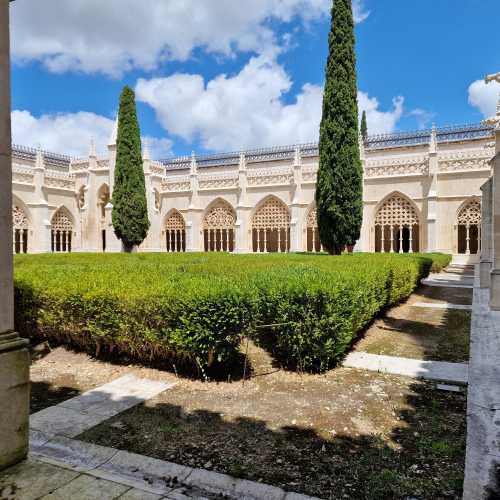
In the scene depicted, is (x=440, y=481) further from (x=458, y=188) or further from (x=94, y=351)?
(x=458, y=188)

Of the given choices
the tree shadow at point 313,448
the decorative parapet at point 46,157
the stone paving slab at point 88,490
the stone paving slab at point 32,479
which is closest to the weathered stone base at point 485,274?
the tree shadow at point 313,448

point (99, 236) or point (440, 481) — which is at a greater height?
point (99, 236)

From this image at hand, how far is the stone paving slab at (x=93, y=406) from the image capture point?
385 centimetres

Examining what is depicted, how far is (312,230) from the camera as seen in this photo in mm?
30875

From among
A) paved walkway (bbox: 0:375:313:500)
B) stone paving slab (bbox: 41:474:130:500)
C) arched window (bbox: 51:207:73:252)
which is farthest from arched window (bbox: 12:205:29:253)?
stone paving slab (bbox: 41:474:130:500)

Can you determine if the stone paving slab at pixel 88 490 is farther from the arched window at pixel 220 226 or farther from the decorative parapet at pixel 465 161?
the arched window at pixel 220 226

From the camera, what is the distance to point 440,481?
115 inches

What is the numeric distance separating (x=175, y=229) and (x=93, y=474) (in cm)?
3371

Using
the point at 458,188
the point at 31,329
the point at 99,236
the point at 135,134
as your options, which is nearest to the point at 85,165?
the point at 99,236

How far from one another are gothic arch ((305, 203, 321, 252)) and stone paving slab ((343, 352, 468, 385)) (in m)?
24.1

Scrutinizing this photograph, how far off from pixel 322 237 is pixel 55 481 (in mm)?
18313

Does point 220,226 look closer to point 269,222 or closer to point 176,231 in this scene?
point 269,222

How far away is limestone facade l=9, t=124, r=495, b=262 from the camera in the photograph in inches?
1027

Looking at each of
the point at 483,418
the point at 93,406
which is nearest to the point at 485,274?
the point at 483,418
